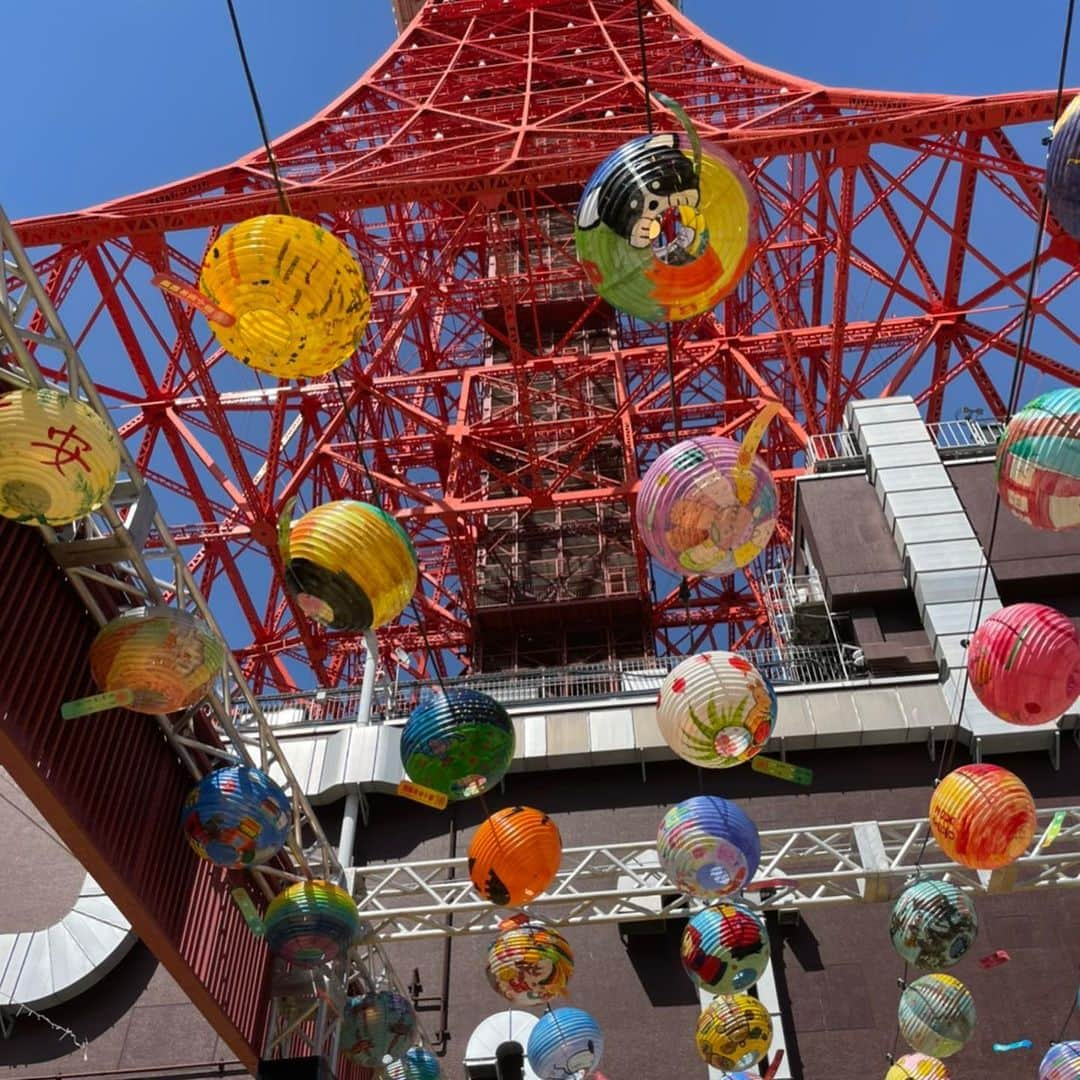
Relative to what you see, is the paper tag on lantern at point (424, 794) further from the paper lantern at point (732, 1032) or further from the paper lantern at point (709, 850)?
the paper lantern at point (732, 1032)

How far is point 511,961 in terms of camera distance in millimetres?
7055

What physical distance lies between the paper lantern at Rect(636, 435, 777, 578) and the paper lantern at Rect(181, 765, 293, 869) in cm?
278

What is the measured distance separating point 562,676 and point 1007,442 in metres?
8.79

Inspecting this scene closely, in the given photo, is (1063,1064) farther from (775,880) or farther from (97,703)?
(97,703)

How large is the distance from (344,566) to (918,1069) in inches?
209

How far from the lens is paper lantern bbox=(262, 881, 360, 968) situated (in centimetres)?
668

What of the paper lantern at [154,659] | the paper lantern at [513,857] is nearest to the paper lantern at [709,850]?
the paper lantern at [513,857]

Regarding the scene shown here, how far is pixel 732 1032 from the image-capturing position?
7.07 m

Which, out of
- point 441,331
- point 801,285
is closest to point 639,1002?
point 801,285

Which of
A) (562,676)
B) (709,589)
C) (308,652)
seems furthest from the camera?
(709,589)

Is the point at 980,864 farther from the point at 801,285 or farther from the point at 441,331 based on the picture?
the point at 441,331

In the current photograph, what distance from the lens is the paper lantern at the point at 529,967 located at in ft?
23.0

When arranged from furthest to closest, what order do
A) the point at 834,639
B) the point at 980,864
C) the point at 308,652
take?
1. the point at 308,652
2. the point at 834,639
3. the point at 980,864

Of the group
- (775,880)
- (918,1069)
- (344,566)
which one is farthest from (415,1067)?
(344,566)
